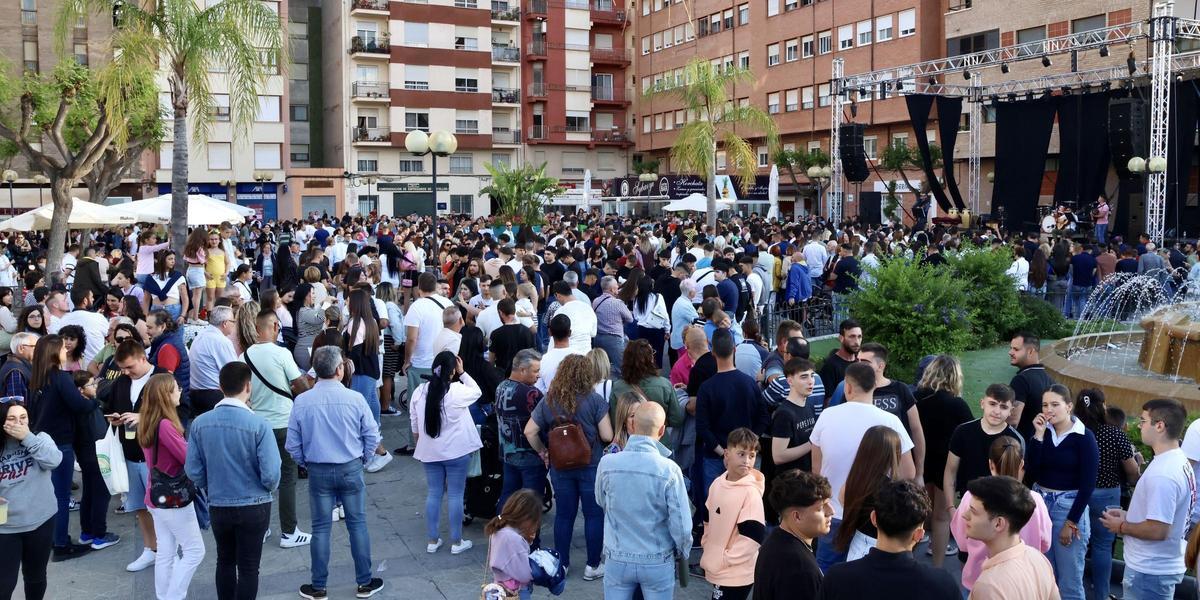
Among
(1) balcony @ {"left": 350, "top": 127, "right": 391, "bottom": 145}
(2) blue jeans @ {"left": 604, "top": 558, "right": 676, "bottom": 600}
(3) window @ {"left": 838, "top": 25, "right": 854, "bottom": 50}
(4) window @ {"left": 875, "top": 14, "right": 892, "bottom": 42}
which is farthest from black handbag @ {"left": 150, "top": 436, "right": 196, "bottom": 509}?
(1) balcony @ {"left": 350, "top": 127, "right": 391, "bottom": 145}

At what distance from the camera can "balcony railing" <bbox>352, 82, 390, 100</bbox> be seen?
52.0 m

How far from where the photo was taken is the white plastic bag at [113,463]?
23.1ft

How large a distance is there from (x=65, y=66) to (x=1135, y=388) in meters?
19.3

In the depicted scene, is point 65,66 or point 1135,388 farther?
point 65,66

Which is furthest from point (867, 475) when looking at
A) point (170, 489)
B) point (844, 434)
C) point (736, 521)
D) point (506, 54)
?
point (506, 54)

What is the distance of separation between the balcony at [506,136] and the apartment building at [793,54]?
7308 mm

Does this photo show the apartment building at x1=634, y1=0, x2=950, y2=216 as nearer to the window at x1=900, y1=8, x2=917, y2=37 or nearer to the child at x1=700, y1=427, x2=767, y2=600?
the window at x1=900, y1=8, x2=917, y2=37

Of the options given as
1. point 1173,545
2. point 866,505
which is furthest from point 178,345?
point 1173,545

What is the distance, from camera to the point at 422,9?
52.2 m

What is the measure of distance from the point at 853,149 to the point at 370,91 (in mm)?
29401

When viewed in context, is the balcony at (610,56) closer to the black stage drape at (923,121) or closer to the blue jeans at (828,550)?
the black stage drape at (923,121)

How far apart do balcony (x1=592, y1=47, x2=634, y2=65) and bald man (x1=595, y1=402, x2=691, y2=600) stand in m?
54.6

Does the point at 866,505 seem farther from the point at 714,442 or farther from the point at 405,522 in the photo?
the point at 405,522

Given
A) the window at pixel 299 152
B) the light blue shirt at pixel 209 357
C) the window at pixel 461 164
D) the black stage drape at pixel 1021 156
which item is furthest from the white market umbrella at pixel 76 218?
the window at pixel 299 152
